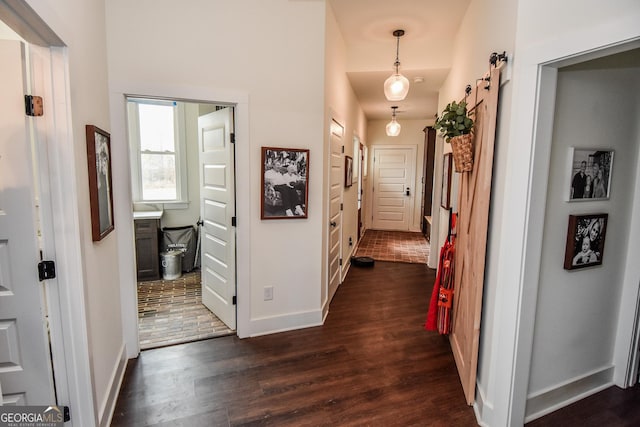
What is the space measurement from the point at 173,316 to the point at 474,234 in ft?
9.57

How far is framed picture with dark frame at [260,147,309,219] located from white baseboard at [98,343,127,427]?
151cm

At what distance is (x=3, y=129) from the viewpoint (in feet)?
4.63

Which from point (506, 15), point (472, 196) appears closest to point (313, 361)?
point (472, 196)

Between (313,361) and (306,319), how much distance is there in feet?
1.93

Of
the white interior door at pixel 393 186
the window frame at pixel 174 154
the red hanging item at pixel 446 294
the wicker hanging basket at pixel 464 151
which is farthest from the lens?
the white interior door at pixel 393 186

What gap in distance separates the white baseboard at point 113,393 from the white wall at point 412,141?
6.21 metres

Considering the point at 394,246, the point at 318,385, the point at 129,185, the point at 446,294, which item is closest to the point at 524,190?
the point at 446,294

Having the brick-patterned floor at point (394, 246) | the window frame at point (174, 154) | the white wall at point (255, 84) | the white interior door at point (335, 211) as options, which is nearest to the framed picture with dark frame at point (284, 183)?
the white wall at point (255, 84)

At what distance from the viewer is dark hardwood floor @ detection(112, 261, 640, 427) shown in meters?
2.03

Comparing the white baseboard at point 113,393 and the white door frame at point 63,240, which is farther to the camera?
the white baseboard at point 113,393

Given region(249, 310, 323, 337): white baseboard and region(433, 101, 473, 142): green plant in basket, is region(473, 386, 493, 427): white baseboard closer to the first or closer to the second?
region(249, 310, 323, 337): white baseboard

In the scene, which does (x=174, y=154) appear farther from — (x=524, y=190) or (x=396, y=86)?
(x=524, y=190)

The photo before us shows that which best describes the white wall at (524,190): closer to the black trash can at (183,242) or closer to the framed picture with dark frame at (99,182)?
the framed picture with dark frame at (99,182)

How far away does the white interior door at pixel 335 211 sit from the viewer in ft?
11.6
